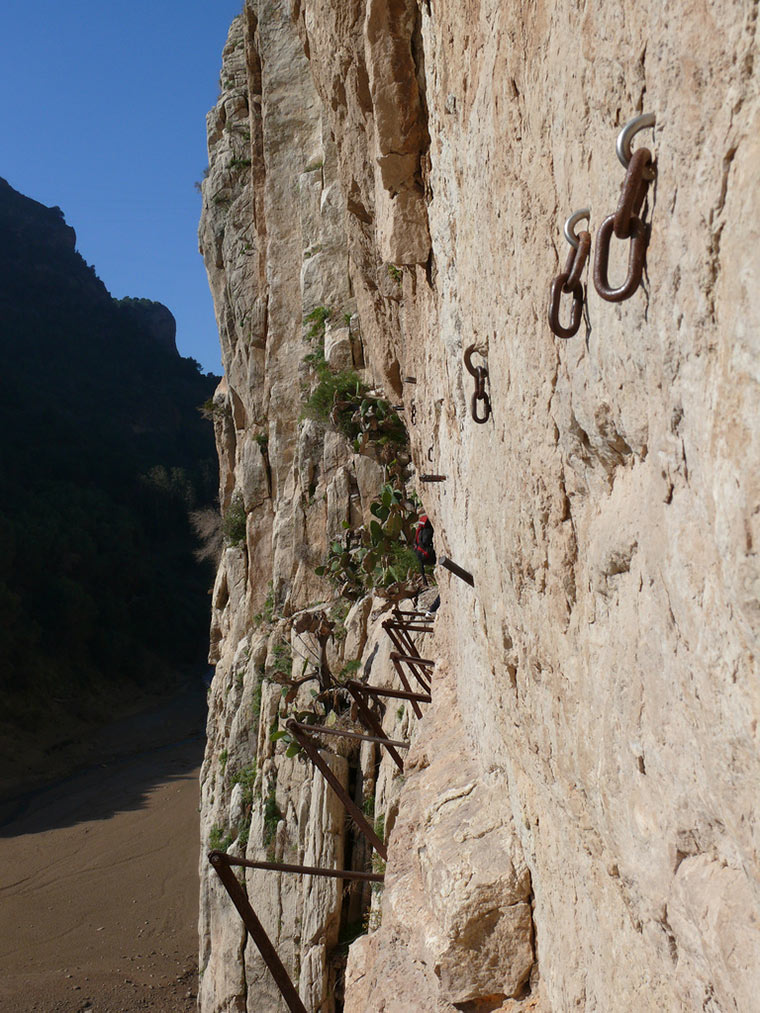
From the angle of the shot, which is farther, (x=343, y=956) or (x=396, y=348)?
(x=343, y=956)

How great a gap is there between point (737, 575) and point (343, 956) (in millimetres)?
8983

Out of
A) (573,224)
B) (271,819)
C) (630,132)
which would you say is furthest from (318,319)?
(630,132)

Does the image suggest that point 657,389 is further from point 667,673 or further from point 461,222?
point 461,222

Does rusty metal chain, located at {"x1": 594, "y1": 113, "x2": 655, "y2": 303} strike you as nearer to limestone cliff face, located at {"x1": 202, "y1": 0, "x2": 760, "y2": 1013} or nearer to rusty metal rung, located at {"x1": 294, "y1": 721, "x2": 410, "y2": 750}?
limestone cliff face, located at {"x1": 202, "y1": 0, "x2": 760, "y2": 1013}

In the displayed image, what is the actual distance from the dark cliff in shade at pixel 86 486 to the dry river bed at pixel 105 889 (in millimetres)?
4198

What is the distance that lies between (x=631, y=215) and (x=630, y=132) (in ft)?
0.43

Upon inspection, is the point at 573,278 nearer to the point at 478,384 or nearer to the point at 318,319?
the point at 478,384

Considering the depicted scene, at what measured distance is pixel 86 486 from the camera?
41344 millimetres

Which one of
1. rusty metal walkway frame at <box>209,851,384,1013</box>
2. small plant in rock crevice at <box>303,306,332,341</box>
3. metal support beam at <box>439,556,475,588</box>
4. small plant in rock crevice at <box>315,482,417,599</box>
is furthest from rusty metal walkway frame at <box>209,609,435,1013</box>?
small plant in rock crevice at <box>303,306,332,341</box>

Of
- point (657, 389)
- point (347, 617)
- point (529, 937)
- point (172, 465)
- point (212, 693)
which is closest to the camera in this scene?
point (657, 389)

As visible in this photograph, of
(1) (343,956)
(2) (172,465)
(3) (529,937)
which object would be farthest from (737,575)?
(2) (172,465)

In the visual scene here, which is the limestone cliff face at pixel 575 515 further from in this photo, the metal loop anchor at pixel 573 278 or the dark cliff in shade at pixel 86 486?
the dark cliff in shade at pixel 86 486

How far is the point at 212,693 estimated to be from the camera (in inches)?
642

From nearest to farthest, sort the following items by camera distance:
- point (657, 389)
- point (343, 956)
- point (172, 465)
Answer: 1. point (657, 389)
2. point (343, 956)
3. point (172, 465)
